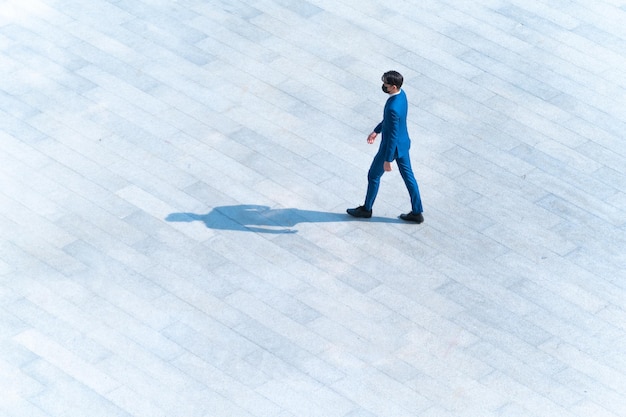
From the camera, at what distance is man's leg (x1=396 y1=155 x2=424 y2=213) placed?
489 inches

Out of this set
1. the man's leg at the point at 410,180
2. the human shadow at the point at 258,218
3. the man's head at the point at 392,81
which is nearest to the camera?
the man's head at the point at 392,81

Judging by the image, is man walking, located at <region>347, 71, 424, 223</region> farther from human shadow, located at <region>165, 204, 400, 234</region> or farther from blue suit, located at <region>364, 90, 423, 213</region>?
human shadow, located at <region>165, 204, 400, 234</region>

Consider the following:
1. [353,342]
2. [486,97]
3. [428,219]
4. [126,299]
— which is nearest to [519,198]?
[428,219]

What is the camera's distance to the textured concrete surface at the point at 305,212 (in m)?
11.1

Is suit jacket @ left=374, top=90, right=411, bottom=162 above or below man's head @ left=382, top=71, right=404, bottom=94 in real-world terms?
below

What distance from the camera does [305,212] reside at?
12977 mm

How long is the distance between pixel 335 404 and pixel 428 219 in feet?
9.24

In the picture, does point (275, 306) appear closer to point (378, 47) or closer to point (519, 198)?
point (519, 198)

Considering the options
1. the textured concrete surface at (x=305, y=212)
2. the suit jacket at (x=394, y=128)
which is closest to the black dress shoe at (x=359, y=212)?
the textured concrete surface at (x=305, y=212)

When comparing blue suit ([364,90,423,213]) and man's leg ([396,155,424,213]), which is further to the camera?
man's leg ([396,155,424,213])

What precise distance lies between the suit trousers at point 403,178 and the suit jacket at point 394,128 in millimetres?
119

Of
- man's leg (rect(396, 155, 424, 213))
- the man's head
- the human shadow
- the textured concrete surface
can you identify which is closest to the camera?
the textured concrete surface

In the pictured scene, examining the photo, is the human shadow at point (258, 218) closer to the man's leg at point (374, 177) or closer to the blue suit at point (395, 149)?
the man's leg at point (374, 177)

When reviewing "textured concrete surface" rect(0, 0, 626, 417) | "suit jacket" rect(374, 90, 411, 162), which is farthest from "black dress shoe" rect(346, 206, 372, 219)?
"suit jacket" rect(374, 90, 411, 162)
